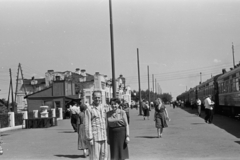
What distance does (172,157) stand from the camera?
973 centimetres

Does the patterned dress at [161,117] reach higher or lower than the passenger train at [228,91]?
lower

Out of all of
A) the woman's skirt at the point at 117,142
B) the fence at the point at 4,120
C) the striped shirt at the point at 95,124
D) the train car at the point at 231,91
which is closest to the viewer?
the striped shirt at the point at 95,124

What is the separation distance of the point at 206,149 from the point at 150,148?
1726mm

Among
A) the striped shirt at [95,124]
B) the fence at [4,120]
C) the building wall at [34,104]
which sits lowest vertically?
the fence at [4,120]

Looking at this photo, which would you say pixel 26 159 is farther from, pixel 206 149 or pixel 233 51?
pixel 233 51

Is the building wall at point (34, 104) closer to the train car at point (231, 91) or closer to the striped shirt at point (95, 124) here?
the train car at point (231, 91)

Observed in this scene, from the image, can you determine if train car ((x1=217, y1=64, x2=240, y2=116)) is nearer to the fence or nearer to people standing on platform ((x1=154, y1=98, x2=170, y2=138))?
people standing on platform ((x1=154, y1=98, x2=170, y2=138))

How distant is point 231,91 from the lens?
82.8 ft

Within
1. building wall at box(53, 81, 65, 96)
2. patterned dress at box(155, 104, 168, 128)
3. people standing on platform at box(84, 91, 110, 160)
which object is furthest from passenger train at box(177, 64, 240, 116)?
building wall at box(53, 81, 65, 96)

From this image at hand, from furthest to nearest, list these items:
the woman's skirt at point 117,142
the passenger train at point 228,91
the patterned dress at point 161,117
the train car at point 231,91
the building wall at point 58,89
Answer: the building wall at point 58,89 < the passenger train at point 228,91 < the train car at point 231,91 < the patterned dress at point 161,117 < the woman's skirt at point 117,142

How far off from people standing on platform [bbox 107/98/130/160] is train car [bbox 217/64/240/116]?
1617 cm

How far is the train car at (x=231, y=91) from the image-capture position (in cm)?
2316

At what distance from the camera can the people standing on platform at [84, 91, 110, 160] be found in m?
6.99

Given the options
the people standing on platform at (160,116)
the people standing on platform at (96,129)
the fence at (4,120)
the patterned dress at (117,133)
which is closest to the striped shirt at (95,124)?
the people standing on platform at (96,129)
